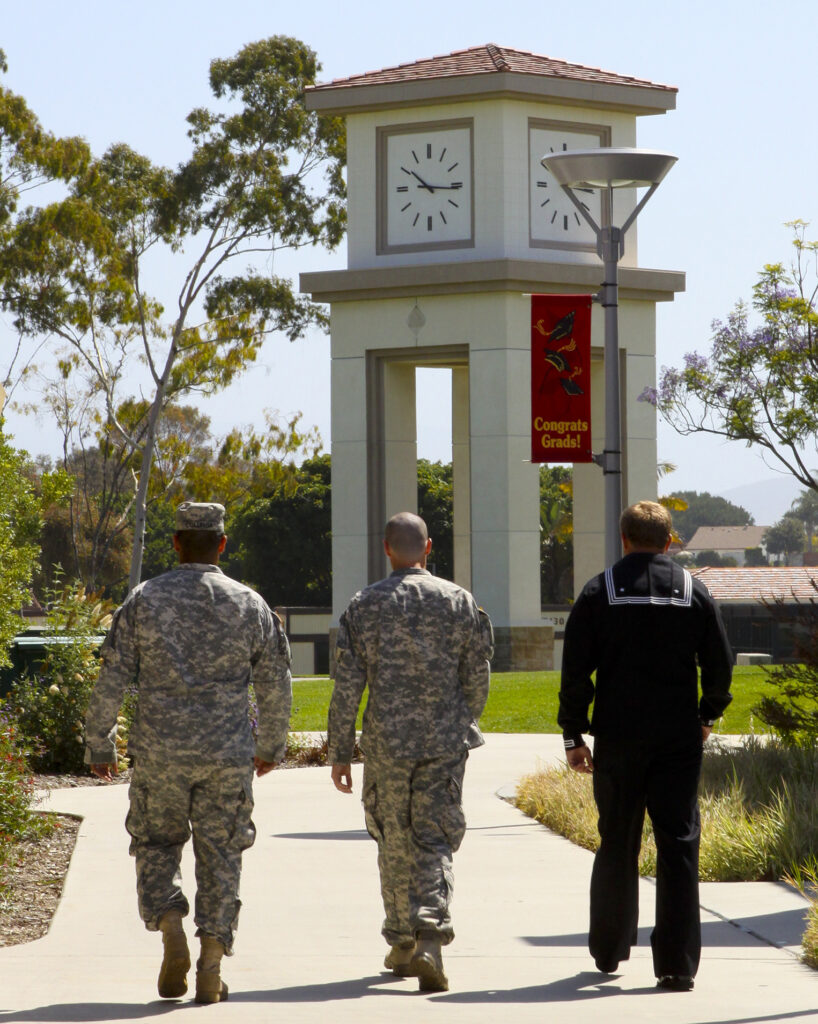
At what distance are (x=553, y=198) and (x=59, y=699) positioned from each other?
20.8 m

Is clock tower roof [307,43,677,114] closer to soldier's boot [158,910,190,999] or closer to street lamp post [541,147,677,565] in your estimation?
street lamp post [541,147,677,565]

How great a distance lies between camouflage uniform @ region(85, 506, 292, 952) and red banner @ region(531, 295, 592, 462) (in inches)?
435

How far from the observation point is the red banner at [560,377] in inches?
746

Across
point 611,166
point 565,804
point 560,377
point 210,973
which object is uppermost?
point 611,166

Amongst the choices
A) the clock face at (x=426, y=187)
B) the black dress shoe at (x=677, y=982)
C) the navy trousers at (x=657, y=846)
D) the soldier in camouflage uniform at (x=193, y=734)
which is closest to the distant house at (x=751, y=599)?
the clock face at (x=426, y=187)

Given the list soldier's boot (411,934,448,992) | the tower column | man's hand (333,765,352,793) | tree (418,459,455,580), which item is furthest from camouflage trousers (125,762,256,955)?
tree (418,459,455,580)

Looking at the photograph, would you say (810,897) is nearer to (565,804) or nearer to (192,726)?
(565,804)

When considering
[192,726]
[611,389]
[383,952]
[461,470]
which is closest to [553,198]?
[461,470]

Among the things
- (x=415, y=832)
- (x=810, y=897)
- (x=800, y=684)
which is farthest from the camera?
(x=800, y=684)

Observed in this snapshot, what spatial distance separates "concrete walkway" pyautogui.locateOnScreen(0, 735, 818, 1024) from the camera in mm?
6156

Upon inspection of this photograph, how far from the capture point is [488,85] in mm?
32281

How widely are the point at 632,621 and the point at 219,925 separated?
204 centimetres

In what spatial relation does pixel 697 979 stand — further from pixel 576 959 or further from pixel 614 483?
pixel 614 483

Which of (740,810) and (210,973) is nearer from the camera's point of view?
(210,973)
